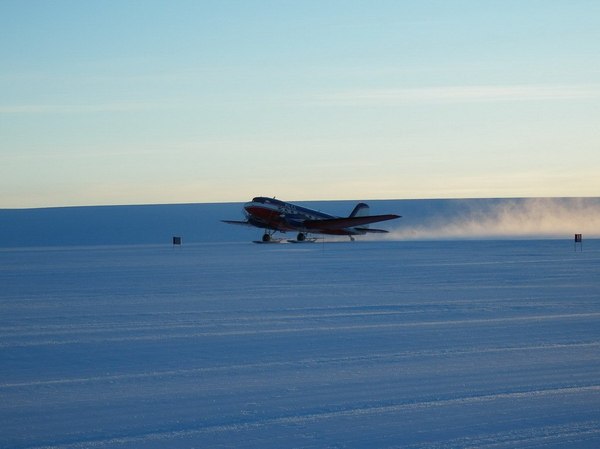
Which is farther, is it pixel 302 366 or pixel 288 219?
pixel 288 219

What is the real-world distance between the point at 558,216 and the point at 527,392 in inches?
3335

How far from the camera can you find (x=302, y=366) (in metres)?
10.6

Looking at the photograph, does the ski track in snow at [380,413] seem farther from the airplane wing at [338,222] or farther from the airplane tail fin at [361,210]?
the airplane tail fin at [361,210]

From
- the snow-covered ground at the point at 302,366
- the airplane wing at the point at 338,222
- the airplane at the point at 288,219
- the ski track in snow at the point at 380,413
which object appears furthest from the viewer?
the airplane wing at the point at 338,222

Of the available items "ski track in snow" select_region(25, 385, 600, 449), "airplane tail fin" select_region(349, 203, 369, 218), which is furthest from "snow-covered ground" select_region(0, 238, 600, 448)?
"airplane tail fin" select_region(349, 203, 369, 218)

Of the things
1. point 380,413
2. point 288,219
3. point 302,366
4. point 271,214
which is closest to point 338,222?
point 288,219

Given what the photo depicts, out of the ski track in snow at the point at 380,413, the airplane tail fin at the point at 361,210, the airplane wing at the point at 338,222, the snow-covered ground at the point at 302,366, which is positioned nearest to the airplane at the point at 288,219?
the airplane wing at the point at 338,222

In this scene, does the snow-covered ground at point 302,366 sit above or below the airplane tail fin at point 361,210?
below

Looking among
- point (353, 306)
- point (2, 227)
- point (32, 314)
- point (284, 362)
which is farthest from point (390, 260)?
point (2, 227)

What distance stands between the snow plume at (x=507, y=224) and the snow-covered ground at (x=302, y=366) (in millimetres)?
45285

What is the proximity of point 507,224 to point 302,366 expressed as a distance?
7027 centimetres

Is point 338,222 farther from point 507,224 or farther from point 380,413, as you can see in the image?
point 380,413

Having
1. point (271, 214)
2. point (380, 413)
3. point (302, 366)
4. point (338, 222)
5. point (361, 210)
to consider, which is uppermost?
point (361, 210)

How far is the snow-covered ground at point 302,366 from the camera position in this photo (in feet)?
25.1
